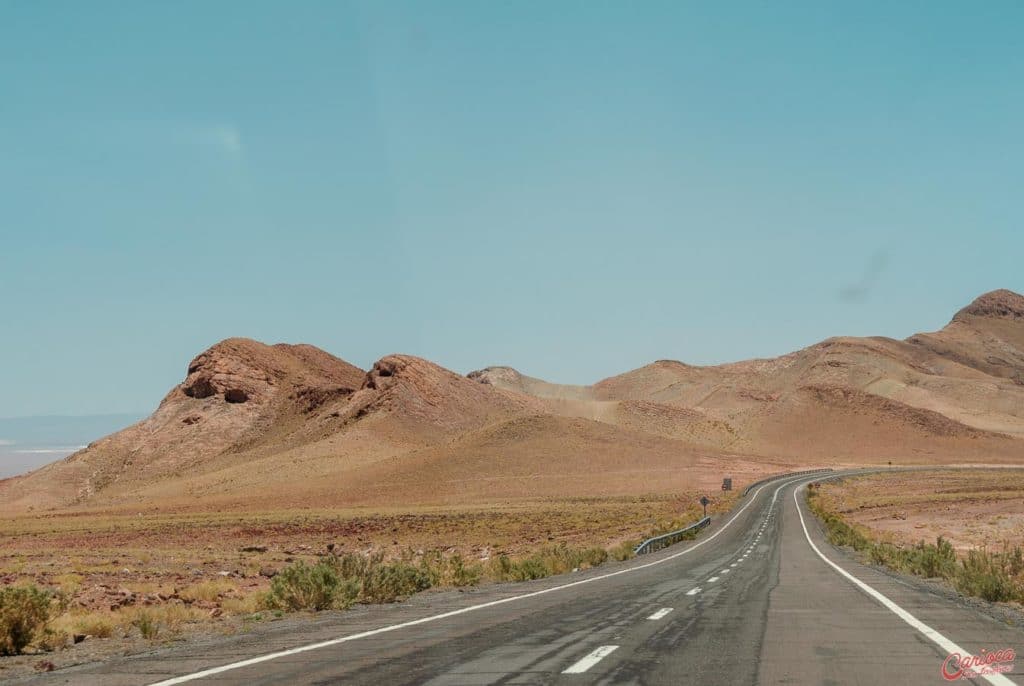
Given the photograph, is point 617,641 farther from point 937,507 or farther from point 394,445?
point 394,445

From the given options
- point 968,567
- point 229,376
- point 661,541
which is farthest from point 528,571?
point 229,376

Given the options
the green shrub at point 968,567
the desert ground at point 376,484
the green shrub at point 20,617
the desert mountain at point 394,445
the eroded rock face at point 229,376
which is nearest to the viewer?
the green shrub at point 20,617

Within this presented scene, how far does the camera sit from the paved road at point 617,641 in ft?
26.7

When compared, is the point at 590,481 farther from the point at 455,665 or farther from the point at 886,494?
the point at 455,665

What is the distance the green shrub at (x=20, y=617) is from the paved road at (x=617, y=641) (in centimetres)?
224

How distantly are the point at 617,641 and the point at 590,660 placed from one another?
1410mm

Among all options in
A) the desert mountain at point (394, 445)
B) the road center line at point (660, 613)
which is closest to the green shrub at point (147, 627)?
the road center line at point (660, 613)

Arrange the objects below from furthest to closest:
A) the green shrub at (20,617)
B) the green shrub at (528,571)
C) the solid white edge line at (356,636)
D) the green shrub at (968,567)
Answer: the green shrub at (528,571) → the green shrub at (968,567) → the green shrub at (20,617) → the solid white edge line at (356,636)

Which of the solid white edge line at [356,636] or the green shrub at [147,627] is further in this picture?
the green shrub at [147,627]

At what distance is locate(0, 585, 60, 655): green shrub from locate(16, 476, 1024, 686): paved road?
2.24 metres

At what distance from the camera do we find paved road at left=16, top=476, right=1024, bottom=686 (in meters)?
8.15

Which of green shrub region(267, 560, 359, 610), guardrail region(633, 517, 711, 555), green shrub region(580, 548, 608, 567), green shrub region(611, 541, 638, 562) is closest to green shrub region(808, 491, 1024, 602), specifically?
guardrail region(633, 517, 711, 555)

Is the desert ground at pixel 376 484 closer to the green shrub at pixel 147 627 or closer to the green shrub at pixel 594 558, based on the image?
the green shrub at pixel 147 627

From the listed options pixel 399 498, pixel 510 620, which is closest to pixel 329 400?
pixel 399 498
